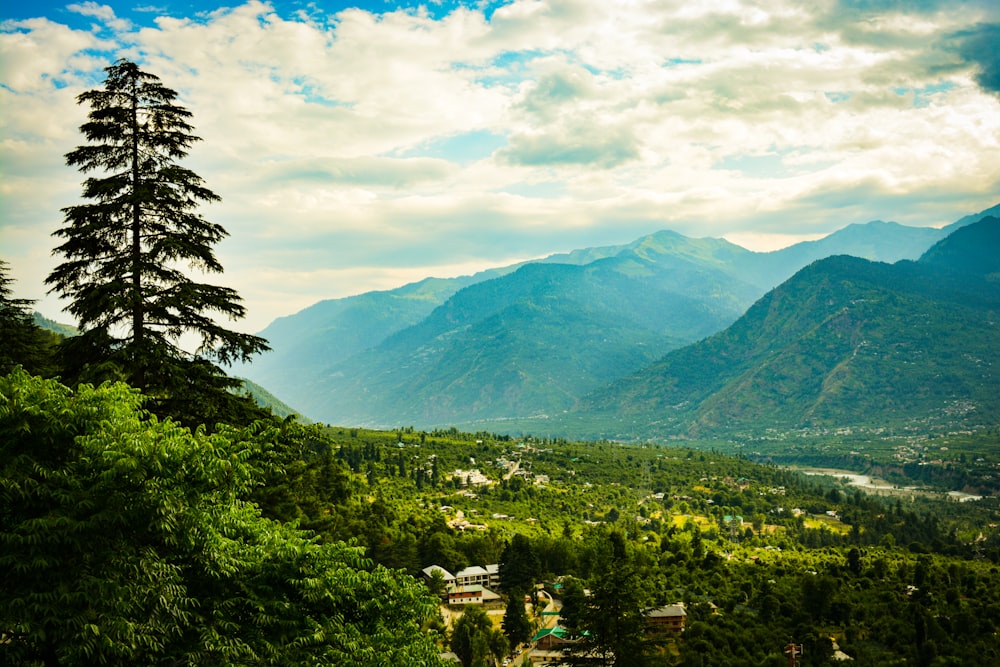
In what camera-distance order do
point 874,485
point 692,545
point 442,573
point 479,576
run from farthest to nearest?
point 874,485, point 692,545, point 479,576, point 442,573

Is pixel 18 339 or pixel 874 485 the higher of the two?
pixel 18 339

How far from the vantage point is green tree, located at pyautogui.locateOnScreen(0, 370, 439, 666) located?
7.82 m

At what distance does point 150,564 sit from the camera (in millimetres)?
8508

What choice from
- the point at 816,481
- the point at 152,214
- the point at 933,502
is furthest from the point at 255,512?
the point at 816,481

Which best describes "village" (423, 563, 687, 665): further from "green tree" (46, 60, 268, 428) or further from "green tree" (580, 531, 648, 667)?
"green tree" (46, 60, 268, 428)

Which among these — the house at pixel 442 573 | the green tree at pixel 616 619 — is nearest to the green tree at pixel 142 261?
the green tree at pixel 616 619

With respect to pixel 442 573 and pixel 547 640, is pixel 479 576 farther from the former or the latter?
pixel 547 640

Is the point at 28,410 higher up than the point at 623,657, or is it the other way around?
the point at 28,410

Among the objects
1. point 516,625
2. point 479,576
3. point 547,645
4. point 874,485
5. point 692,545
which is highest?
point 516,625

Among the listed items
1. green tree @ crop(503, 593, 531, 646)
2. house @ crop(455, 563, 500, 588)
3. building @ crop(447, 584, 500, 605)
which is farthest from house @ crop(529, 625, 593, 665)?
house @ crop(455, 563, 500, 588)

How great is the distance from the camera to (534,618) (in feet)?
147

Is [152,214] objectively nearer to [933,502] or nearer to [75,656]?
[75,656]

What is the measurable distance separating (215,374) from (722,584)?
3598 cm

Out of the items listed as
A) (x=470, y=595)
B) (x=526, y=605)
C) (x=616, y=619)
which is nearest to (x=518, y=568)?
(x=526, y=605)
